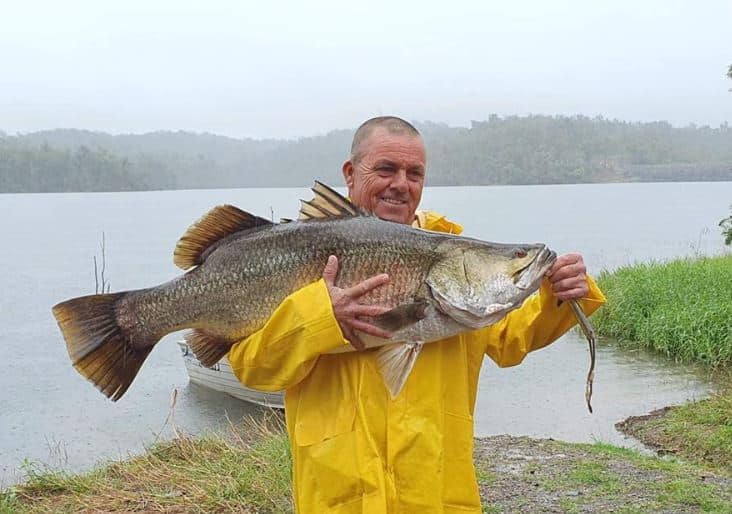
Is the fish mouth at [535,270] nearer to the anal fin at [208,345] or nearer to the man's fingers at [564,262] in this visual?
the man's fingers at [564,262]

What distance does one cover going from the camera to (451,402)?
2.88 metres

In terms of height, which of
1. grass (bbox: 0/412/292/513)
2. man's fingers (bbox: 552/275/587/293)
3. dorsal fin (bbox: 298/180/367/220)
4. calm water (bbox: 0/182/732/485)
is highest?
dorsal fin (bbox: 298/180/367/220)

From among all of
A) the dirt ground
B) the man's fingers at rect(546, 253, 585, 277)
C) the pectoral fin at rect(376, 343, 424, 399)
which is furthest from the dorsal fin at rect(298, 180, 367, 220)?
the dirt ground

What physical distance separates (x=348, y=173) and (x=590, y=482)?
465 centimetres

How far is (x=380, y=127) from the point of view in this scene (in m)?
3.17

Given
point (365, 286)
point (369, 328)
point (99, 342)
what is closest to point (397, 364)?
point (369, 328)

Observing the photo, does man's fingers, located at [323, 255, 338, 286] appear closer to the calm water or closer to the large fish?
the large fish

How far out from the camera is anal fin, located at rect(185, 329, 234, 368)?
9.86ft

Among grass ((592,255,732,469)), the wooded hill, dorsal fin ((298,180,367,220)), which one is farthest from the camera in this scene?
the wooded hill

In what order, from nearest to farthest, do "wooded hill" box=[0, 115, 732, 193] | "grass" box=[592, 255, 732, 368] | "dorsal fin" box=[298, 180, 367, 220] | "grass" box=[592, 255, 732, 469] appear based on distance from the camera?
"dorsal fin" box=[298, 180, 367, 220] → "grass" box=[592, 255, 732, 469] → "grass" box=[592, 255, 732, 368] → "wooded hill" box=[0, 115, 732, 193]

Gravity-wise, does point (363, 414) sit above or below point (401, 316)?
below

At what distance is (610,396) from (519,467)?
679 centimetres

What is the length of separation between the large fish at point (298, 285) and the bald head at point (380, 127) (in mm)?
313

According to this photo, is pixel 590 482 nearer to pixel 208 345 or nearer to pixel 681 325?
pixel 208 345
